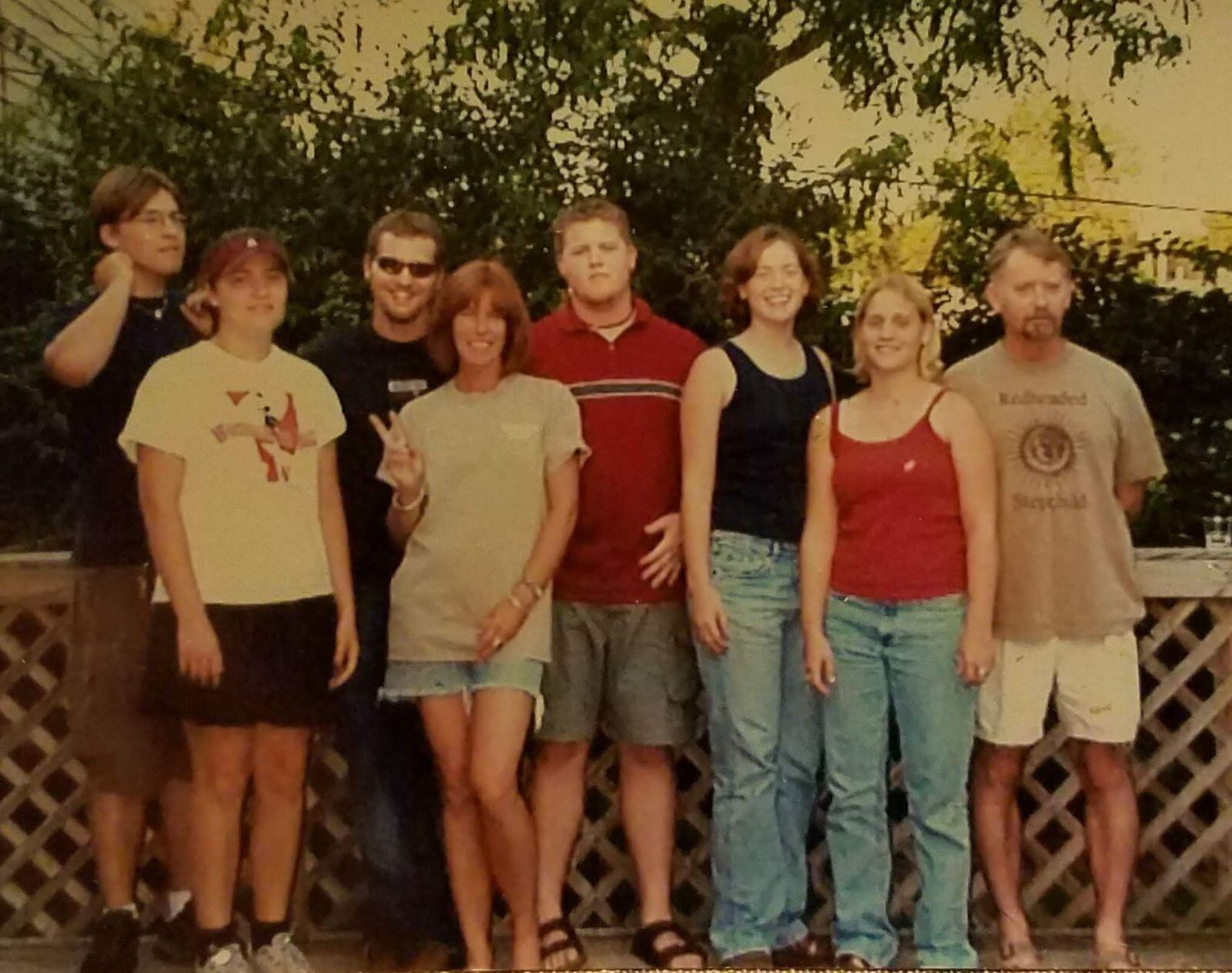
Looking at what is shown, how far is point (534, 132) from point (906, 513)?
821 millimetres

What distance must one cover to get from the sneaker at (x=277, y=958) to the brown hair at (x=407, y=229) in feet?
3.42

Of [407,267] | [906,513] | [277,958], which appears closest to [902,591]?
[906,513]

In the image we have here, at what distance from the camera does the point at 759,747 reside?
196cm

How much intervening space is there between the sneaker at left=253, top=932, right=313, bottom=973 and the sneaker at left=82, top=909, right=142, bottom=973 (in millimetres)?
202

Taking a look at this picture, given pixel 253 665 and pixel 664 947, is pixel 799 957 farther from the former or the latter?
pixel 253 665

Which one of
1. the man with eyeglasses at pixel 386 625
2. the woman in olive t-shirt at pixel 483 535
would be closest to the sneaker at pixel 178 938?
the man with eyeglasses at pixel 386 625

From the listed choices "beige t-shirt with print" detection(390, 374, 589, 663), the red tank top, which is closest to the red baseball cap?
"beige t-shirt with print" detection(390, 374, 589, 663)

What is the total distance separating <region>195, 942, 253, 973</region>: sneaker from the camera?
1978 millimetres

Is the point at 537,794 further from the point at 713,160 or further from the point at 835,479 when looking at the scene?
the point at 713,160

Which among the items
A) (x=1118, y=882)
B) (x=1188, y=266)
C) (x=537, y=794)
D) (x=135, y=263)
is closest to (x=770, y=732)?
(x=537, y=794)

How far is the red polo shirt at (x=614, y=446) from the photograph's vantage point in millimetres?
1930

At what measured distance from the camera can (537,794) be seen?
6.61 ft

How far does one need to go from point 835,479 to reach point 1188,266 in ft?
2.35

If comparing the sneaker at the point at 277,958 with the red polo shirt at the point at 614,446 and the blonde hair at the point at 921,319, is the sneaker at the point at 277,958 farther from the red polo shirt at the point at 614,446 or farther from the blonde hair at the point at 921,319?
the blonde hair at the point at 921,319
